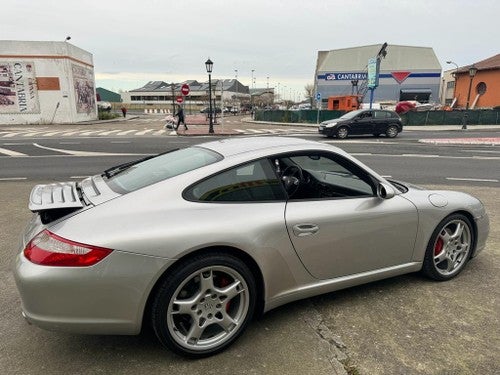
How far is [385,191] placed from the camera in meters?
3.05

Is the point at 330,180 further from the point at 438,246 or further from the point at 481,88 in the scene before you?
the point at 481,88

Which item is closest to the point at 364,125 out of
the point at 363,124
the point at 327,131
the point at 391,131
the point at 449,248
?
the point at 363,124

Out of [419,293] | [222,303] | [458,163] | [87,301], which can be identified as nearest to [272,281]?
[222,303]

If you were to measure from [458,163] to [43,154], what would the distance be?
1412 cm

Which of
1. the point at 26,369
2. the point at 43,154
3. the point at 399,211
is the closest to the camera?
the point at 26,369

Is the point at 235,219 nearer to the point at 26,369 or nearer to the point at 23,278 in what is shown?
the point at 23,278

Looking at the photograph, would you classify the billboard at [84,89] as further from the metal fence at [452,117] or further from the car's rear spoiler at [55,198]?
the car's rear spoiler at [55,198]

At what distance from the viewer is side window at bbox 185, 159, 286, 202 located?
263 centimetres

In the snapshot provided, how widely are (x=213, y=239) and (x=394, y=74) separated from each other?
2701 inches

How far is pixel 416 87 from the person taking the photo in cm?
6375

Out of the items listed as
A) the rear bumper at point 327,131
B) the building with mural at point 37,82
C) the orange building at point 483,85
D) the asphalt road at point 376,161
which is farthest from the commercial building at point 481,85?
the building with mural at point 37,82

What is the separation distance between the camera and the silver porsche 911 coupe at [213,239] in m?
2.26

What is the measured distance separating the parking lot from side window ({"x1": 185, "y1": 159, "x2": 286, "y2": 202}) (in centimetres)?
101

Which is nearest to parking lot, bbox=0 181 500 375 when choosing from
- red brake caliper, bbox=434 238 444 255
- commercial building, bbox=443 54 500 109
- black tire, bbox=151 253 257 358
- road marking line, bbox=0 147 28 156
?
black tire, bbox=151 253 257 358
